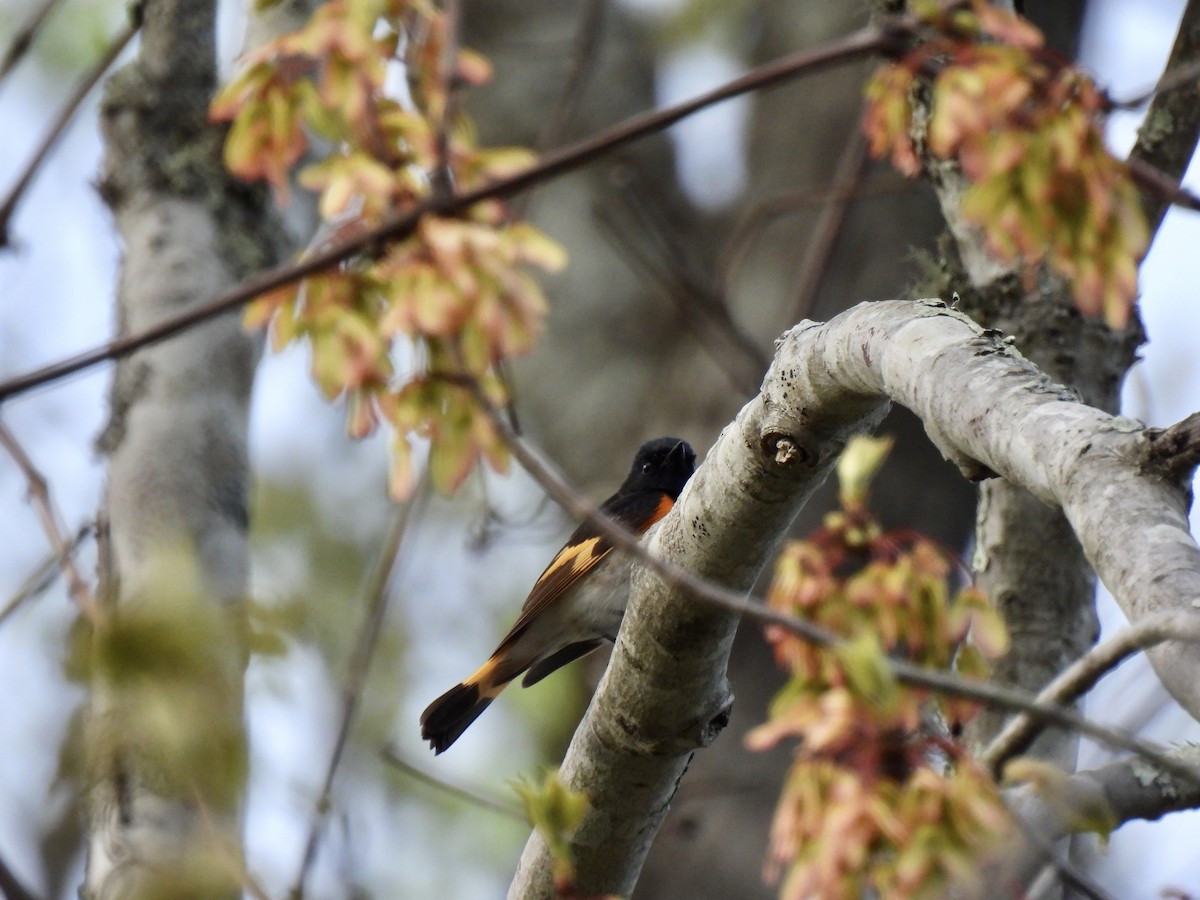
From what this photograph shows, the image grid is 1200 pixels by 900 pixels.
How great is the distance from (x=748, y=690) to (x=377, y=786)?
11.2 ft

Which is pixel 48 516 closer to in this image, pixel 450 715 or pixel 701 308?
pixel 450 715

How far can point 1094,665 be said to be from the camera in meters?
1.46

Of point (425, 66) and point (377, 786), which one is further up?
point (377, 786)

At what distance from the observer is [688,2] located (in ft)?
29.9

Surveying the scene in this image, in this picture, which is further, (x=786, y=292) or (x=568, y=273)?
(x=568, y=273)

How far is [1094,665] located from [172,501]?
3.16 metres

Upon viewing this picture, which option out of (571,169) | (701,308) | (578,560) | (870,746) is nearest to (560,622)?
(578,560)

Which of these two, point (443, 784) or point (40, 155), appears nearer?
point (40, 155)

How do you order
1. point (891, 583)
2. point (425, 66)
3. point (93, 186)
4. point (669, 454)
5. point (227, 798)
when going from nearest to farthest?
1. point (891, 583)
2. point (425, 66)
3. point (227, 798)
4. point (93, 186)
5. point (669, 454)

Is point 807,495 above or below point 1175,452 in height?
above

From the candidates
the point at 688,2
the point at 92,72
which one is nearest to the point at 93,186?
the point at 92,72

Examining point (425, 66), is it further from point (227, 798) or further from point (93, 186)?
point (93, 186)

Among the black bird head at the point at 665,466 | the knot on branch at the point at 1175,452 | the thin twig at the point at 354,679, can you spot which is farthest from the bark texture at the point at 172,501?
the black bird head at the point at 665,466

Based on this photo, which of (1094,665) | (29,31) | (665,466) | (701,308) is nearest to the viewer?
(1094,665)
